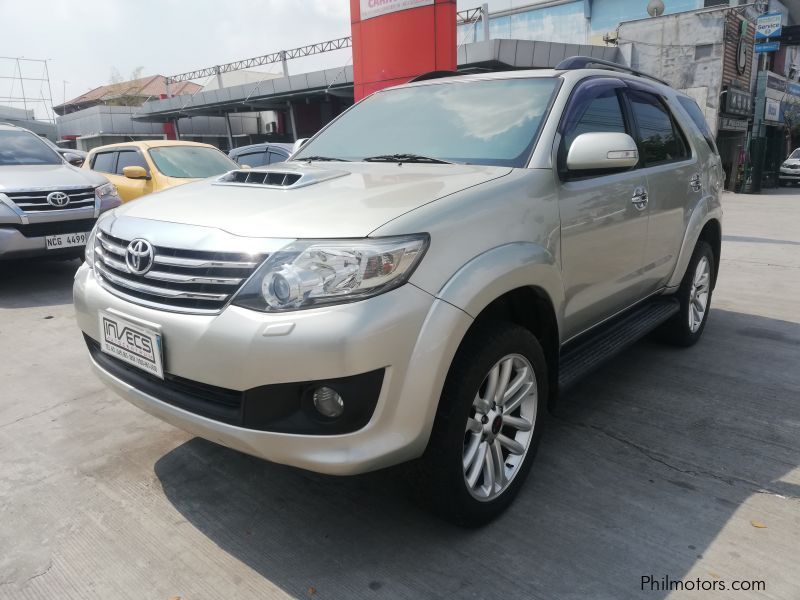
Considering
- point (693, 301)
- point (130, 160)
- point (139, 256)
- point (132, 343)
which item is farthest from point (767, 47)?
point (132, 343)

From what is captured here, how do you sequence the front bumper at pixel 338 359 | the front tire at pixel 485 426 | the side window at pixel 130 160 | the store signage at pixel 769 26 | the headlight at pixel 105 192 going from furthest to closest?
the store signage at pixel 769 26 < the side window at pixel 130 160 < the headlight at pixel 105 192 < the front tire at pixel 485 426 < the front bumper at pixel 338 359

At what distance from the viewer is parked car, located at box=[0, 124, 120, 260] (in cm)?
580

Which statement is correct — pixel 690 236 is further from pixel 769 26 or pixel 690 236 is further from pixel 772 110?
pixel 772 110

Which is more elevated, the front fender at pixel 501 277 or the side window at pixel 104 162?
the side window at pixel 104 162

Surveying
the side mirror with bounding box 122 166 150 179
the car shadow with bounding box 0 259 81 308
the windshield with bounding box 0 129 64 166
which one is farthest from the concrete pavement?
the windshield with bounding box 0 129 64 166

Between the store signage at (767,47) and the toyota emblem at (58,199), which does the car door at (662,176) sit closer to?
the toyota emblem at (58,199)

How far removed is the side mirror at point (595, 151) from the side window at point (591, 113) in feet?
0.30

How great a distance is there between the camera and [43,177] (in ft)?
20.4

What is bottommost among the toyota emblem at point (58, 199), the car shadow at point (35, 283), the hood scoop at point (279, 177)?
the car shadow at point (35, 283)

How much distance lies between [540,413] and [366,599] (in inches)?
40.4

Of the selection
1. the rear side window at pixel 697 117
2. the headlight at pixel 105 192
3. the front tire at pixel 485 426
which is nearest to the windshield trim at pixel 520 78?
the front tire at pixel 485 426

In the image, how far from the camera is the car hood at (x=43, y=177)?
594cm

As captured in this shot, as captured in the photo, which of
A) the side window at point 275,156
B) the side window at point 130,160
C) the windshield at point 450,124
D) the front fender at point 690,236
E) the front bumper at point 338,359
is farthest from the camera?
the side window at point 275,156

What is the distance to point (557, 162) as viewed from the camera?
2.67 meters
